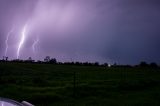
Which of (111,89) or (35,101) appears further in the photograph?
(111,89)

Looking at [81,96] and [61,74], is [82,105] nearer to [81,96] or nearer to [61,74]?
[81,96]

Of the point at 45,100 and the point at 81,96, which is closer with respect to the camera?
the point at 45,100

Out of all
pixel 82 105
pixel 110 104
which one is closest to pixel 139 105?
pixel 110 104

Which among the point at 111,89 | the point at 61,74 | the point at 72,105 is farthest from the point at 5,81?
the point at 61,74

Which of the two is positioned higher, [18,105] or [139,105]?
[18,105]

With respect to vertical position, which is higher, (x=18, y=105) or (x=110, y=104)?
(x=18, y=105)

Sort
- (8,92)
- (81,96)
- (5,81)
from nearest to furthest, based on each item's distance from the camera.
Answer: (81,96)
(8,92)
(5,81)

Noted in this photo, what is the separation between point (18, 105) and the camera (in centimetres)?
306

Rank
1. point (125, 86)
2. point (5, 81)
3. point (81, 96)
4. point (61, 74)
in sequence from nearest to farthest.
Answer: point (81, 96), point (125, 86), point (5, 81), point (61, 74)

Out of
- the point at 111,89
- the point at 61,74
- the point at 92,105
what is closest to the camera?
the point at 92,105

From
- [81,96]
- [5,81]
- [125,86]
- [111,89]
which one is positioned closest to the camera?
[81,96]

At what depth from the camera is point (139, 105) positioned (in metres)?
17.1

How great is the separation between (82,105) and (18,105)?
1399cm

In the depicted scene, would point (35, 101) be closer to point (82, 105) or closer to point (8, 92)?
point (82, 105)
